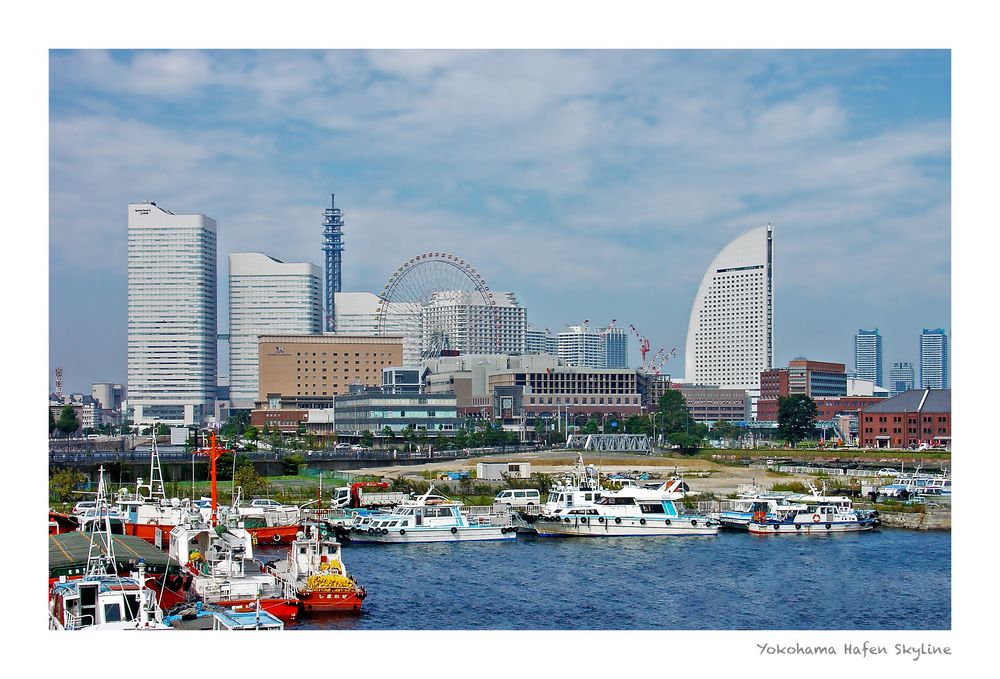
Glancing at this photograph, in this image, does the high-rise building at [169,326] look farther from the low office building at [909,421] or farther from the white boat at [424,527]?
the white boat at [424,527]

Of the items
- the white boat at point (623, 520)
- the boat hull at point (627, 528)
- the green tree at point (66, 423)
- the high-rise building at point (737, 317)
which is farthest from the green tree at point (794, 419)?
the high-rise building at point (737, 317)

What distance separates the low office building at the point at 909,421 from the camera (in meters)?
65.2

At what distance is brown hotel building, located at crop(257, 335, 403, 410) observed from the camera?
410 ft

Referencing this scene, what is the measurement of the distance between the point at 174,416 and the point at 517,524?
104 meters

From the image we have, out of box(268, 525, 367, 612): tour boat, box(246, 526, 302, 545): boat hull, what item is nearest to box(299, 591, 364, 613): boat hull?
box(268, 525, 367, 612): tour boat

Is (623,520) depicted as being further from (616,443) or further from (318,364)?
(318,364)

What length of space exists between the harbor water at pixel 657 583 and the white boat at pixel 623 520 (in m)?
0.63

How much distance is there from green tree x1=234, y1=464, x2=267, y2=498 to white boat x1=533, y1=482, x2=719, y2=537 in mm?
10562

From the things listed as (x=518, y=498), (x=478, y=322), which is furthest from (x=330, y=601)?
(x=478, y=322)

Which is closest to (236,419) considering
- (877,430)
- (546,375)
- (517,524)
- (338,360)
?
A: (338,360)

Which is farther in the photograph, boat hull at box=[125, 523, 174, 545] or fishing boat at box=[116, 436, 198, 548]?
boat hull at box=[125, 523, 174, 545]

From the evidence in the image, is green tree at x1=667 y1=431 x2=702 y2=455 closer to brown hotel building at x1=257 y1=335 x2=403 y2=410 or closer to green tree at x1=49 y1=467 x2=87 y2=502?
green tree at x1=49 y1=467 x2=87 y2=502

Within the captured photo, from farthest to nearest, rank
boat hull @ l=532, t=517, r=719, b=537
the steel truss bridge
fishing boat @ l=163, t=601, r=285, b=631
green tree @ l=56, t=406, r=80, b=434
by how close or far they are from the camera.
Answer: green tree @ l=56, t=406, r=80, b=434
the steel truss bridge
boat hull @ l=532, t=517, r=719, b=537
fishing boat @ l=163, t=601, r=285, b=631

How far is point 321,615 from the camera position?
21359 millimetres
